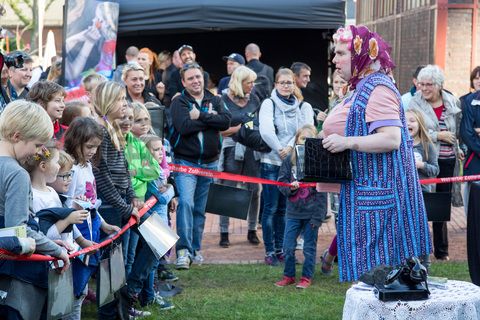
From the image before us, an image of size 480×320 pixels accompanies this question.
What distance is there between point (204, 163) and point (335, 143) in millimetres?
4463

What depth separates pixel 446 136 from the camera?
9.99m

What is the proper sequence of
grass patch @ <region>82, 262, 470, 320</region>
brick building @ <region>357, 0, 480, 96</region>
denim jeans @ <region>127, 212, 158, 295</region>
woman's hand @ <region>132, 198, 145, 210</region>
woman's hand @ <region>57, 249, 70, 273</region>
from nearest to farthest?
woman's hand @ <region>57, 249, 70, 273</region>
woman's hand @ <region>132, 198, 145, 210</region>
denim jeans @ <region>127, 212, 158, 295</region>
grass patch @ <region>82, 262, 470, 320</region>
brick building @ <region>357, 0, 480, 96</region>

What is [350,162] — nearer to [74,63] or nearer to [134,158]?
[134,158]

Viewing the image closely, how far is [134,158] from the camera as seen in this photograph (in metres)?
7.38

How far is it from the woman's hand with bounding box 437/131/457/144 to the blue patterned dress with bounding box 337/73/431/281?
4.54 m

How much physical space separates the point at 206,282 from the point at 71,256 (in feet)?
11.3

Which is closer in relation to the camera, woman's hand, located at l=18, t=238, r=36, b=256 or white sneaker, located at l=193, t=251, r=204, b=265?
woman's hand, located at l=18, t=238, r=36, b=256

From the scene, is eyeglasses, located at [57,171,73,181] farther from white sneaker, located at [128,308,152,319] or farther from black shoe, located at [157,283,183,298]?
black shoe, located at [157,283,183,298]

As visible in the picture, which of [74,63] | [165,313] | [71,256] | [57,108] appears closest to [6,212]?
[71,256]

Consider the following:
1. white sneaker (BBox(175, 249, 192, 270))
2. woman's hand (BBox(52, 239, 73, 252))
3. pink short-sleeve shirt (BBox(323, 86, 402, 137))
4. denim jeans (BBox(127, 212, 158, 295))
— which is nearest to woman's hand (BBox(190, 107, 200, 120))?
white sneaker (BBox(175, 249, 192, 270))

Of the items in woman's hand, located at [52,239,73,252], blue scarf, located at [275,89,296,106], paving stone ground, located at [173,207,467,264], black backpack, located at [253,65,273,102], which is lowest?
paving stone ground, located at [173,207,467,264]

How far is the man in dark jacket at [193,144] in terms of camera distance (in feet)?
31.2

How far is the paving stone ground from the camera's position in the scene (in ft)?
33.0

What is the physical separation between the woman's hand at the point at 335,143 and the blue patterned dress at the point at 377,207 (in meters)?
0.12
